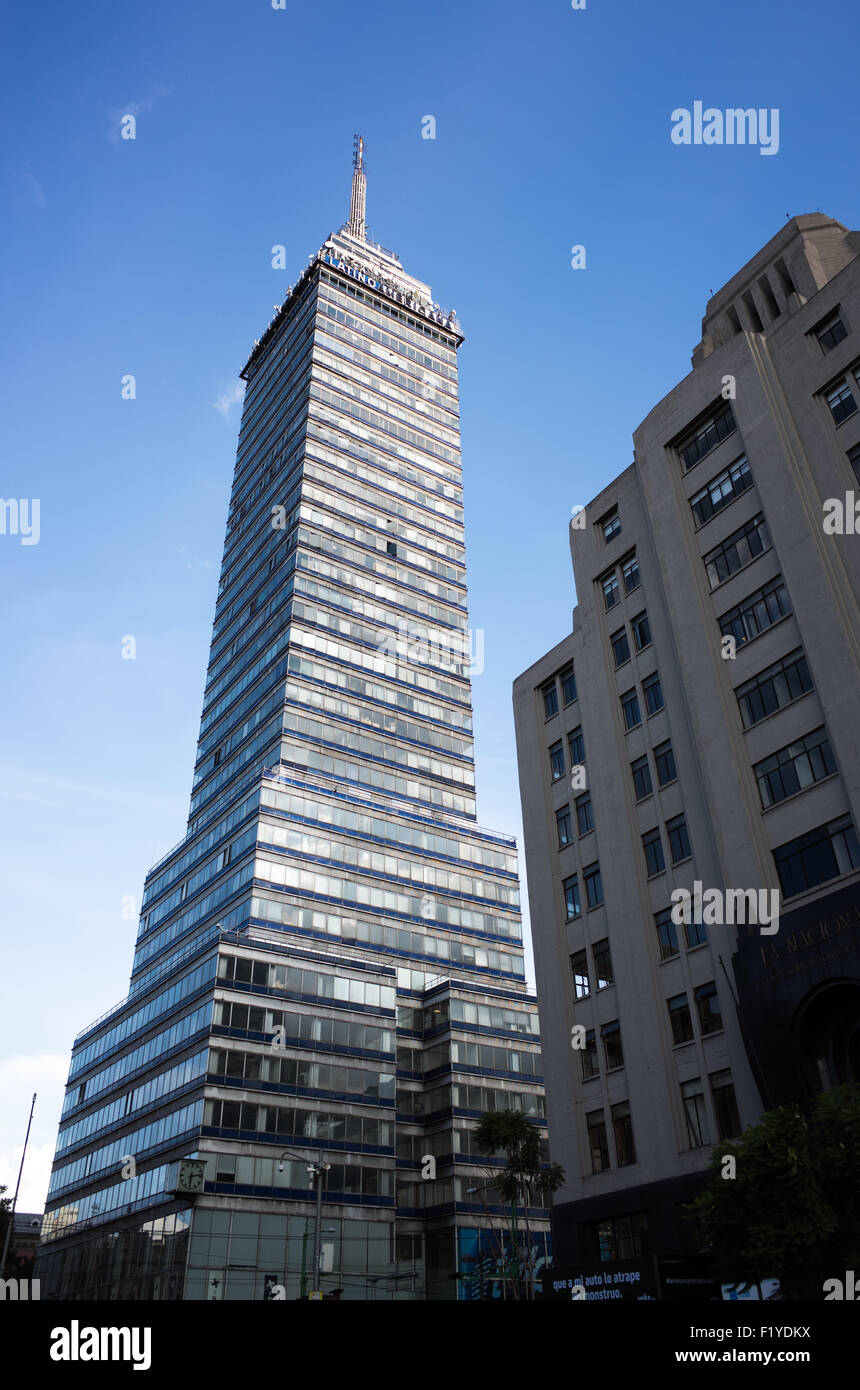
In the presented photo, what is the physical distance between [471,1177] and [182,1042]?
2637cm

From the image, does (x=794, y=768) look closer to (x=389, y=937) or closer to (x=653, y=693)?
(x=653, y=693)

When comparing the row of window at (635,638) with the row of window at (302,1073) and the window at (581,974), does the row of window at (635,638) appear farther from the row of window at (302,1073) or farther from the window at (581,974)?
the row of window at (302,1073)

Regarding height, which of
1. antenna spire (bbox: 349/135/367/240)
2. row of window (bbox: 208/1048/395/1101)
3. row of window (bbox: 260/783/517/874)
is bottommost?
row of window (bbox: 208/1048/395/1101)

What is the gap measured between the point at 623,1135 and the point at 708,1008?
23.7 feet

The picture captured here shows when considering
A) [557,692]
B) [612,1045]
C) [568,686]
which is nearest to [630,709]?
[568,686]

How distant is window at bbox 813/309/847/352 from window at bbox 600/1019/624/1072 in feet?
103

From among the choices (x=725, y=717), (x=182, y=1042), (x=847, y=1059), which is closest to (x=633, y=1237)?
(x=847, y=1059)

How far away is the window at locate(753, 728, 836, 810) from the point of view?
37.6 meters

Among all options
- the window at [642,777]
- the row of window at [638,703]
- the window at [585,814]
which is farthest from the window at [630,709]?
the window at [585,814]

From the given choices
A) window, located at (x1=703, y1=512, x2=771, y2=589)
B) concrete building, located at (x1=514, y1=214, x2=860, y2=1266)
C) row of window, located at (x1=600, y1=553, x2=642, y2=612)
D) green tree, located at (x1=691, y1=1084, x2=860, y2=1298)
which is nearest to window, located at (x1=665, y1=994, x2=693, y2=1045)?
concrete building, located at (x1=514, y1=214, x2=860, y2=1266)

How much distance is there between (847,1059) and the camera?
33500 mm

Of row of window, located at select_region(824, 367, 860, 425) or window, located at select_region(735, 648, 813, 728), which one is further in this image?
row of window, located at select_region(824, 367, 860, 425)

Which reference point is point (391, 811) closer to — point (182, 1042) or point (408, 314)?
point (182, 1042)

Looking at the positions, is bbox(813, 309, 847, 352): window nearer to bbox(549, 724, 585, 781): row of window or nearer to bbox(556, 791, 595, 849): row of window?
bbox(549, 724, 585, 781): row of window
